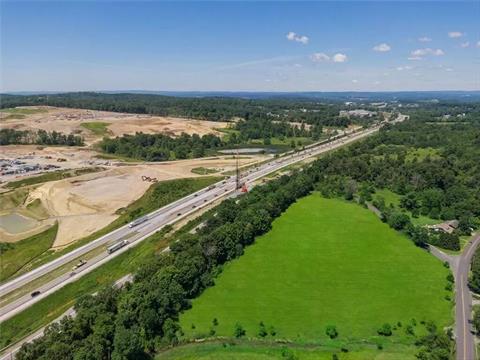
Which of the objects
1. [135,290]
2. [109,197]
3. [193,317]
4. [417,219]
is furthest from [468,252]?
[109,197]

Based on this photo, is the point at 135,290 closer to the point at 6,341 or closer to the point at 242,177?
the point at 6,341

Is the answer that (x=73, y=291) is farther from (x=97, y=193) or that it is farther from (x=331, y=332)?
(x=97, y=193)

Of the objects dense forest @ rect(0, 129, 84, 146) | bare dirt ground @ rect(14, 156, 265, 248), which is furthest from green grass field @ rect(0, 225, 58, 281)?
dense forest @ rect(0, 129, 84, 146)

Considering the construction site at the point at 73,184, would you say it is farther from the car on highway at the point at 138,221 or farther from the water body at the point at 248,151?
the water body at the point at 248,151

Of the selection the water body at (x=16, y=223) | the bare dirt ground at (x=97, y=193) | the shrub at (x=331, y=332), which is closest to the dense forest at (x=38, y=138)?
the bare dirt ground at (x=97, y=193)

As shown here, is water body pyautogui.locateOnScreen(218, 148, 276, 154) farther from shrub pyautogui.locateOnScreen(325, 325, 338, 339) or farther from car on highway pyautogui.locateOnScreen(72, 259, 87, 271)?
shrub pyautogui.locateOnScreen(325, 325, 338, 339)

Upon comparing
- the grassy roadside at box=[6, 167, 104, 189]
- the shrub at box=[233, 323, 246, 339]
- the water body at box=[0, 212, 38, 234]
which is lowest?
the water body at box=[0, 212, 38, 234]

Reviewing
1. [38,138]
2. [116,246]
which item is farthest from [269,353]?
[38,138]
